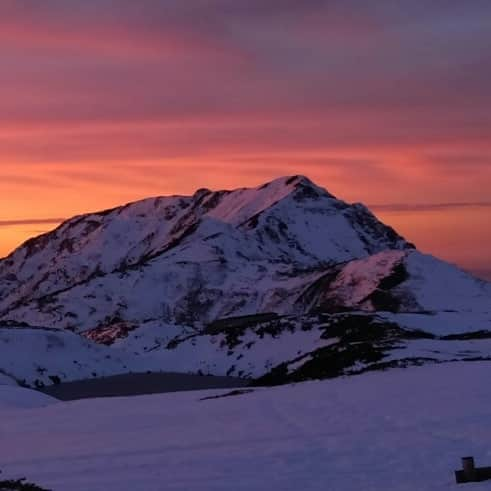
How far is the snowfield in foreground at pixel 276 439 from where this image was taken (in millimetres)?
20594

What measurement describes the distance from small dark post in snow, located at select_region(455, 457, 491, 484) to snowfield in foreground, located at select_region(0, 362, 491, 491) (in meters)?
0.22

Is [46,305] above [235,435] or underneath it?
above

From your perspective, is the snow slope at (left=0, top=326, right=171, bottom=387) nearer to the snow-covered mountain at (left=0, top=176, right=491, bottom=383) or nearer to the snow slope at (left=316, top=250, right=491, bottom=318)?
the snow-covered mountain at (left=0, top=176, right=491, bottom=383)

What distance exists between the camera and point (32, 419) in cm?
3681

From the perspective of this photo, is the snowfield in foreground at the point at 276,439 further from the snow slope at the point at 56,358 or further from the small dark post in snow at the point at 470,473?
the snow slope at the point at 56,358

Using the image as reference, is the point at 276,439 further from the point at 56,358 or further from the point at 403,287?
the point at 403,287

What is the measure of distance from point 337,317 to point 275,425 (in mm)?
51752

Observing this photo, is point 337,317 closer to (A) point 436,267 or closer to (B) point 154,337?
(B) point 154,337

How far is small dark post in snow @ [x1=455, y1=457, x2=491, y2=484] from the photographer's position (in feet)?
58.0

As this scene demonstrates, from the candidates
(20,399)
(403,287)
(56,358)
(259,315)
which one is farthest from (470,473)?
(403,287)

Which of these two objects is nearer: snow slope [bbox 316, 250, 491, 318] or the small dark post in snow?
the small dark post in snow

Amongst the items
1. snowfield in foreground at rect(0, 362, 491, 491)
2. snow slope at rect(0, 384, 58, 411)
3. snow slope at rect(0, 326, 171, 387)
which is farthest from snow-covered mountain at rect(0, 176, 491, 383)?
snow slope at rect(0, 384, 58, 411)

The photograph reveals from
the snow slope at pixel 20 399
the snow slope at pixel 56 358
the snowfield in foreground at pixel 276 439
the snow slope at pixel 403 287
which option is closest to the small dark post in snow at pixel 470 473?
the snowfield in foreground at pixel 276 439

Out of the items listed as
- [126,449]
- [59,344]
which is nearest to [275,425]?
[126,449]
